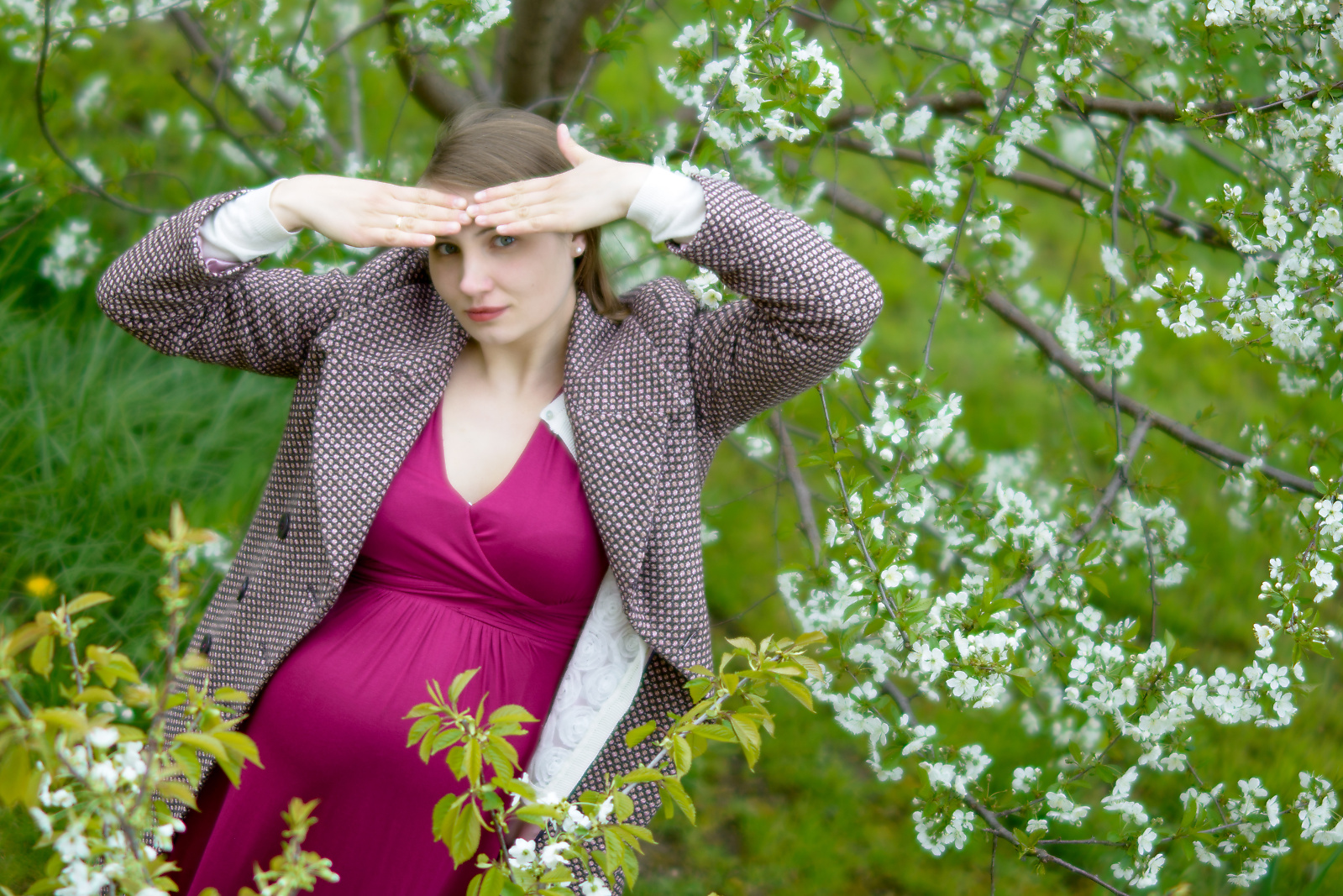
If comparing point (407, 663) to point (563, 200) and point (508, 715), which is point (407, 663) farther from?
point (563, 200)

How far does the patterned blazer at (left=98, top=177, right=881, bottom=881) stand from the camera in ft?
5.46

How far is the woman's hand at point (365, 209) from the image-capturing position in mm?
1646

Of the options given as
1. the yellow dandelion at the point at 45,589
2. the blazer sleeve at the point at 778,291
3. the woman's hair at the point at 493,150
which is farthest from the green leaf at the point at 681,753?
the yellow dandelion at the point at 45,589

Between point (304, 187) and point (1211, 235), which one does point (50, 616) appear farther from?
point (1211, 235)

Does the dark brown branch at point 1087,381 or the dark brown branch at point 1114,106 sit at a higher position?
the dark brown branch at point 1114,106

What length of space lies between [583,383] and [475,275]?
24 cm

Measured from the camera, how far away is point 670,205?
1656 millimetres

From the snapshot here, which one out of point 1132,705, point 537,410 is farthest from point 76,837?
point 1132,705

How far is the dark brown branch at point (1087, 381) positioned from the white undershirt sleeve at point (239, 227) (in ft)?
3.95

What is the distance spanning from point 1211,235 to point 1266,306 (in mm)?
593

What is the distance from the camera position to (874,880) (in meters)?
2.81

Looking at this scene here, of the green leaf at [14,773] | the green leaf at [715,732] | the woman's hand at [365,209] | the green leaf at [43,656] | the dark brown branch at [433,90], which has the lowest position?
the green leaf at [715,732]

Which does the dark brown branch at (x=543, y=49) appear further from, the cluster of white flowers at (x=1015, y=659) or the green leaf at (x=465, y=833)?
the green leaf at (x=465, y=833)

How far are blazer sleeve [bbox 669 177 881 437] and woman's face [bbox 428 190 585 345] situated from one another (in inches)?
8.5
